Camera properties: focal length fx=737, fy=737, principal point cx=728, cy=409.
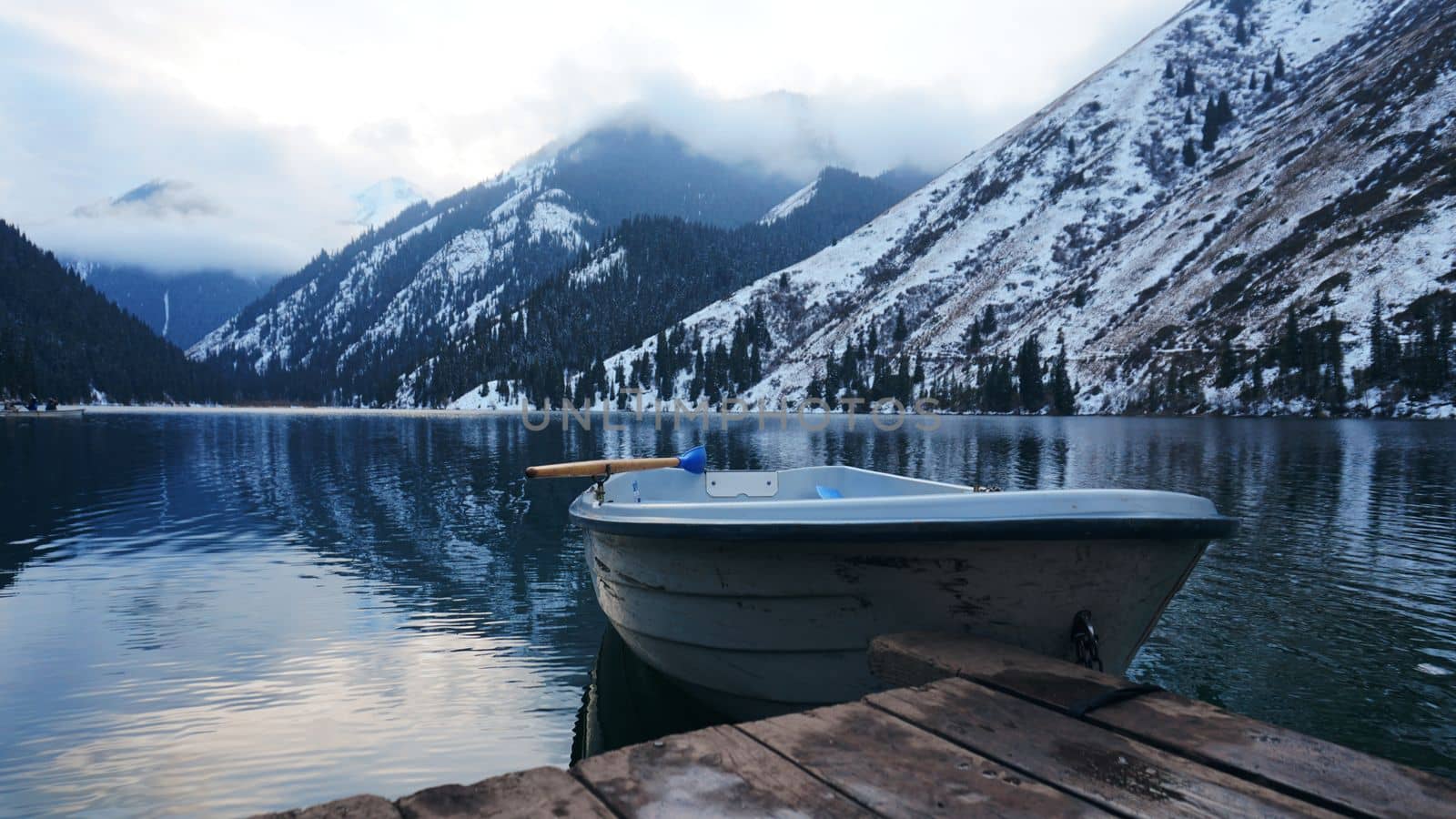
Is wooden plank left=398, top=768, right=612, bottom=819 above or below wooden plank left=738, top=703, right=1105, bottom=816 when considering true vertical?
above

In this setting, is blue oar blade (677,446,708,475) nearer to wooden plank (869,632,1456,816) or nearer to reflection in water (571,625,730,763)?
reflection in water (571,625,730,763)

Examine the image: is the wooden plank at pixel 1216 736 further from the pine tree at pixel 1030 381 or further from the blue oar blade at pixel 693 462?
the pine tree at pixel 1030 381

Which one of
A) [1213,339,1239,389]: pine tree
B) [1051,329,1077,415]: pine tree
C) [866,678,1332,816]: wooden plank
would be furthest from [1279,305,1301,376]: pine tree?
[866,678,1332,816]: wooden plank

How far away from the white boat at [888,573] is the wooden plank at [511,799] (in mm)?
3450

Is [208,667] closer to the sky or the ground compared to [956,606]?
closer to the ground

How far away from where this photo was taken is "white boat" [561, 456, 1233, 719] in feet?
19.4

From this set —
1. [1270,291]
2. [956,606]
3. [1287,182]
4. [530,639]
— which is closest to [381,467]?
[530,639]

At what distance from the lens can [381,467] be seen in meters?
43.1

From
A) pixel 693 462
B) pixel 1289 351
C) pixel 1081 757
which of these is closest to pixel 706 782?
pixel 1081 757

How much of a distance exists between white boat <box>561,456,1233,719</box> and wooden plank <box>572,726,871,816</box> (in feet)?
9.25

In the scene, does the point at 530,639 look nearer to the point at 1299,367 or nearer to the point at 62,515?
the point at 62,515

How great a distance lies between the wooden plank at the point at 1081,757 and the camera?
123 inches

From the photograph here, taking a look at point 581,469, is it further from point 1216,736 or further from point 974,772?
point 1216,736

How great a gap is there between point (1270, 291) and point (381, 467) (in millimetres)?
147447
